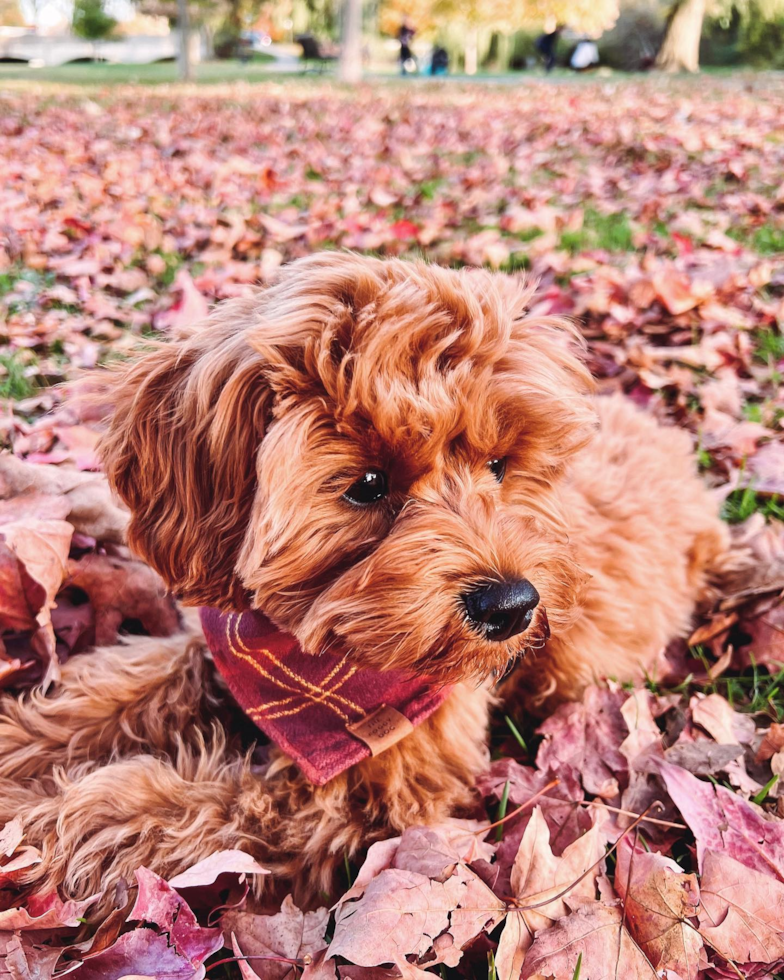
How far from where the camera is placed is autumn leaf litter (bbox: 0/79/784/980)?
2.06 meters

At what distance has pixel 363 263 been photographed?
7.49 ft

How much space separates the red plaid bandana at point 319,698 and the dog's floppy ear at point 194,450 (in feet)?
0.57

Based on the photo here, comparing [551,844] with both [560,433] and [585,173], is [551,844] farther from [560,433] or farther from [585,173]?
[585,173]

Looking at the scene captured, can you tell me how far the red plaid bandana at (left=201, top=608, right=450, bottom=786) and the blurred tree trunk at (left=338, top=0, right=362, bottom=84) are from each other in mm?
31908

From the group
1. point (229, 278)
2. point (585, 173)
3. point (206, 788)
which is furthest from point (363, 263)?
point (585, 173)

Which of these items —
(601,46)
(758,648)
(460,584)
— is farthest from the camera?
(601,46)

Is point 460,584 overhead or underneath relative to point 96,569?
overhead

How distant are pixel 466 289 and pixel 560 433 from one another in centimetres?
49

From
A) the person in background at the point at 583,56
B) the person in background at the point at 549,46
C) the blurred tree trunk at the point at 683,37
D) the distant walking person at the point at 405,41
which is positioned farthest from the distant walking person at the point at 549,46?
the blurred tree trunk at the point at 683,37

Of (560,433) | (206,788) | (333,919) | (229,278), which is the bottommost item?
(333,919)

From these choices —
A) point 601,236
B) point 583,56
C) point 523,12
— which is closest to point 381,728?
point 601,236

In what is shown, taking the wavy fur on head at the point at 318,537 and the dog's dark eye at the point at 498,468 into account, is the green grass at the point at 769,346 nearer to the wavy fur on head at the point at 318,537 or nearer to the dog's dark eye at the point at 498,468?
the wavy fur on head at the point at 318,537

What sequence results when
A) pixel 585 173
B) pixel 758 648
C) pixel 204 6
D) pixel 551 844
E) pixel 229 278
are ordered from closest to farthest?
pixel 551 844 → pixel 758 648 → pixel 229 278 → pixel 585 173 → pixel 204 6

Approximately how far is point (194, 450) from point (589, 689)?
5.47 ft
